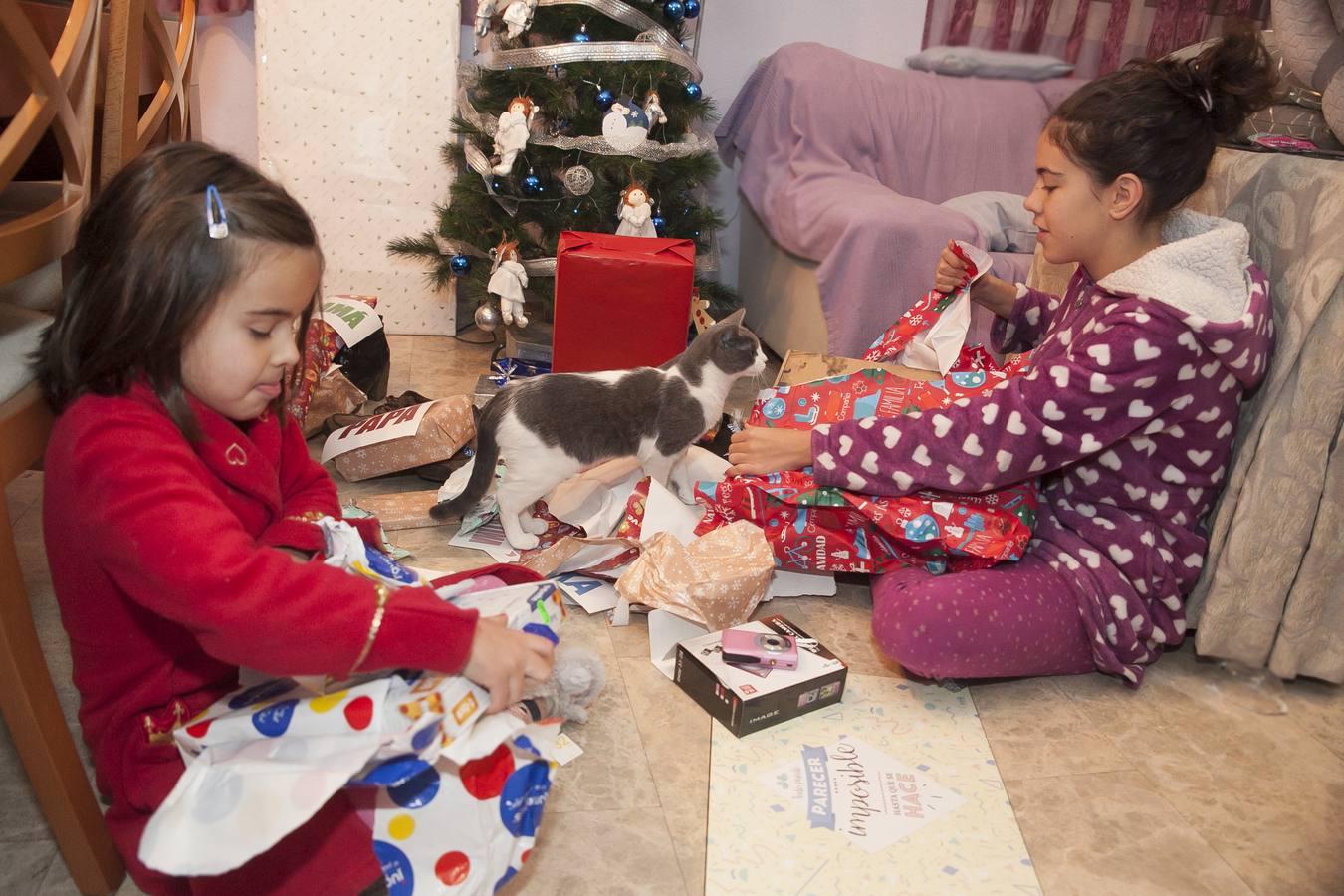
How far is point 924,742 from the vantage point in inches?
51.4

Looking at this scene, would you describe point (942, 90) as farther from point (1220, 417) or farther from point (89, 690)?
point (89, 690)

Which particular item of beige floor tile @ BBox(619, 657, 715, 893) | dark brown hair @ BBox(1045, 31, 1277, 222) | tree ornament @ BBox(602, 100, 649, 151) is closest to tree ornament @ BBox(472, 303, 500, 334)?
tree ornament @ BBox(602, 100, 649, 151)

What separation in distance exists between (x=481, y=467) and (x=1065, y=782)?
102cm

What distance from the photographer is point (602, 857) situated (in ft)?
3.50

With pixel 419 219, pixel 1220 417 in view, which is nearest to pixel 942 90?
pixel 419 219

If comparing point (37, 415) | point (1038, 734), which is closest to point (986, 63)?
point (1038, 734)

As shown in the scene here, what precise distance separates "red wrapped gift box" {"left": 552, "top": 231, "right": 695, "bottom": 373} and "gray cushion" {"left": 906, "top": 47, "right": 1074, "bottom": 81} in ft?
4.38

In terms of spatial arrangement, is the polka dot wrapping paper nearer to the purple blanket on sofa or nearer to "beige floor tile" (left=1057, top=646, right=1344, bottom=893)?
"beige floor tile" (left=1057, top=646, right=1344, bottom=893)

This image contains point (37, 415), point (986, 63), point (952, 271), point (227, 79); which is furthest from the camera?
point (986, 63)

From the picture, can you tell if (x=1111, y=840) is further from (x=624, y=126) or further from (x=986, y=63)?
(x=986, y=63)

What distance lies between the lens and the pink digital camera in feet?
4.35

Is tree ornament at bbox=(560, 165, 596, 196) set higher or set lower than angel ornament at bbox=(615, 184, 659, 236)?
higher

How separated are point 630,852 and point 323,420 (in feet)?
4.27

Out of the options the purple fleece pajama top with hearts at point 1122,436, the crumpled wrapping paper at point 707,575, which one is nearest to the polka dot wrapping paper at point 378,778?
the crumpled wrapping paper at point 707,575
